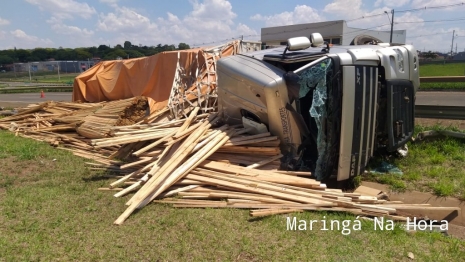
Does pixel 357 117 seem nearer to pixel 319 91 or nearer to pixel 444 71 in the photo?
pixel 319 91

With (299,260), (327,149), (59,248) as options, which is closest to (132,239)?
(59,248)

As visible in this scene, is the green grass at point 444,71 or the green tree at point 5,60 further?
the green tree at point 5,60

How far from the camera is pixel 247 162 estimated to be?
480cm

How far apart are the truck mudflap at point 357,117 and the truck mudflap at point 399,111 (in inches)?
15.5

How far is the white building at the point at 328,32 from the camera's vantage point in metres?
38.7

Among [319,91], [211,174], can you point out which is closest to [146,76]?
[211,174]

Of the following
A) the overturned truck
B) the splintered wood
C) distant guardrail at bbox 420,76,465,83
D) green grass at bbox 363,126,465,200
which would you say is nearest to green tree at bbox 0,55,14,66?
the splintered wood

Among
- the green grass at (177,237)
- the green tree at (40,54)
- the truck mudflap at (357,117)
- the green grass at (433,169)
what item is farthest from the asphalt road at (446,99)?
the green tree at (40,54)

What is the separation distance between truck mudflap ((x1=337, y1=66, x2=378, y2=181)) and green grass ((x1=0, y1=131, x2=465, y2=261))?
984 mm

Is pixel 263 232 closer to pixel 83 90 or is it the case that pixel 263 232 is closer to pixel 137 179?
pixel 137 179

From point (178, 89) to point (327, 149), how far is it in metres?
4.18

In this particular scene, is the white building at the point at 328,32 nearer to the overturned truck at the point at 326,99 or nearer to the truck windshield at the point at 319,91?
the overturned truck at the point at 326,99

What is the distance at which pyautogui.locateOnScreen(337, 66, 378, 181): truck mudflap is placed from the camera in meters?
4.20

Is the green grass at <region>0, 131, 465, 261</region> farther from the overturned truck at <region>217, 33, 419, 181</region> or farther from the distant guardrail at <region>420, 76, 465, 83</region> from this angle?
the distant guardrail at <region>420, 76, 465, 83</region>
